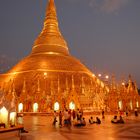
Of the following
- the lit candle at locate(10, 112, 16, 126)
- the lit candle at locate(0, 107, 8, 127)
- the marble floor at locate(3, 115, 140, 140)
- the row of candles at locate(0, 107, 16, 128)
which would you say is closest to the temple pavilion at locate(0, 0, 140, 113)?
the marble floor at locate(3, 115, 140, 140)

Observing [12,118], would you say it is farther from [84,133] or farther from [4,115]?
[84,133]

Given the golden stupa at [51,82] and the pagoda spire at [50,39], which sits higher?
the pagoda spire at [50,39]

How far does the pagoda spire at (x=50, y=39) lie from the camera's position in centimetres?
5512

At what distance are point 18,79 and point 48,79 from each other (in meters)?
6.44

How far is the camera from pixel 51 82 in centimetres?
4184

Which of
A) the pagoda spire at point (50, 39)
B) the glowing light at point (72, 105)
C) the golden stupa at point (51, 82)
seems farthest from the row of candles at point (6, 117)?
the pagoda spire at point (50, 39)

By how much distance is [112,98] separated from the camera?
36.2 metres

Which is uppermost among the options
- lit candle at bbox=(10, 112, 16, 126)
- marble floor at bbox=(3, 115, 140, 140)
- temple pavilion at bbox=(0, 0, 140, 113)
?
temple pavilion at bbox=(0, 0, 140, 113)

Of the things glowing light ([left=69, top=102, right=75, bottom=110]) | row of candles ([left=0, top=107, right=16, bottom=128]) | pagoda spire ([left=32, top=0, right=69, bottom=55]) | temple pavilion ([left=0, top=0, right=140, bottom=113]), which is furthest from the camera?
pagoda spire ([left=32, top=0, right=69, bottom=55])

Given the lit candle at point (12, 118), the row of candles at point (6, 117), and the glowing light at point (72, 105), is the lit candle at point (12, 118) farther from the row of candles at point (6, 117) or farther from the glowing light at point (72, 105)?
the glowing light at point (72, 105)

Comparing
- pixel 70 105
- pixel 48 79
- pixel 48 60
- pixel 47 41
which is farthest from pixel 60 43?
pixel 70 105

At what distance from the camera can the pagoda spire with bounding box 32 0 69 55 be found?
181 feet

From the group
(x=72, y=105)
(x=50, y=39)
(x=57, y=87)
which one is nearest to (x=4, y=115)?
(x=72, y=105)

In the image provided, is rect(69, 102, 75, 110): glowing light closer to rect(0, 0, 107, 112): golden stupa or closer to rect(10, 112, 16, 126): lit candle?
rect(0, 0, 107, 112): golden stupa
